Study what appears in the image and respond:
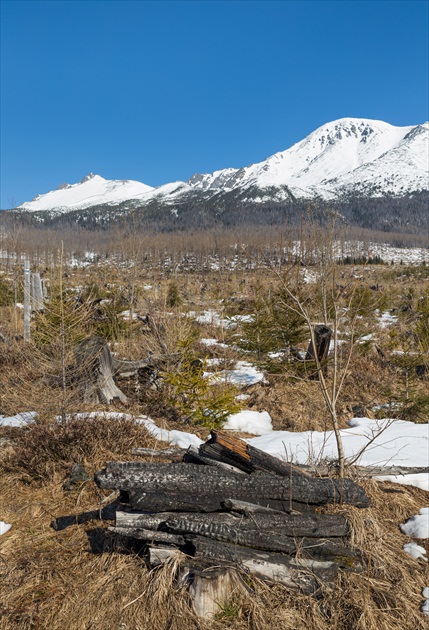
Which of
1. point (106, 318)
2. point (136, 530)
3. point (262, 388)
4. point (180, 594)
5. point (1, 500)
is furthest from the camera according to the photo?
point (106, 318)

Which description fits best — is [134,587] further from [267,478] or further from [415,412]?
[415,412]

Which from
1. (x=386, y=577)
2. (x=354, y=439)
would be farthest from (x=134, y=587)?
(x=354, y=439)

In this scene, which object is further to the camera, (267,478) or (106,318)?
(106,318)

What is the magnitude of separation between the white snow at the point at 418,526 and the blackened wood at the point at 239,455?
121 cm

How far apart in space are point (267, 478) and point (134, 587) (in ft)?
3.81

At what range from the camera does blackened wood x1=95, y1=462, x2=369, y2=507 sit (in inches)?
117

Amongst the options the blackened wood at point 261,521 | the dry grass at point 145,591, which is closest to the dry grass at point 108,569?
the dry grass at point 145,591

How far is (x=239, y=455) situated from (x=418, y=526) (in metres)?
1.75

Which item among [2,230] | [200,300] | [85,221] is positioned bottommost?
[200,300]

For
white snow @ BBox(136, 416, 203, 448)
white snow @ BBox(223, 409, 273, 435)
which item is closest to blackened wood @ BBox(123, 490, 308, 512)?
white snow @ BBox(136, 416, 203, 448)

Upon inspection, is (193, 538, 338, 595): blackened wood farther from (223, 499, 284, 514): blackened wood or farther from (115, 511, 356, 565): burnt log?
(223, 499, 284, 514): blackened wood

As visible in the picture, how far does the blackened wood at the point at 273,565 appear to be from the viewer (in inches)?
106

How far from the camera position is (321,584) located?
8.90 ft

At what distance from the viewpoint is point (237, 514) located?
294 centimetres
